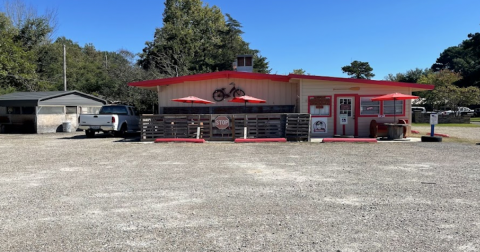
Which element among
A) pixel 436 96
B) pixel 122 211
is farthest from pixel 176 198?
pixel 436 96

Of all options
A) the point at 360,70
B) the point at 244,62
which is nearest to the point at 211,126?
the point at 244,62

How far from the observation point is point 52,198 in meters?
5.11

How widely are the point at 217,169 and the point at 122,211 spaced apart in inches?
127

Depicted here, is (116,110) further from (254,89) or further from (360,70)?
(360,70)

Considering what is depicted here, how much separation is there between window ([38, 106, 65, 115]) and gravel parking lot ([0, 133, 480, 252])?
1319cm

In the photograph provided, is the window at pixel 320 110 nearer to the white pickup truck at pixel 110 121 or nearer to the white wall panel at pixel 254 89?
the white wall panel at pixel 254 89

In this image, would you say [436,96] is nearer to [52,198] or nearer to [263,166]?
[263,166]

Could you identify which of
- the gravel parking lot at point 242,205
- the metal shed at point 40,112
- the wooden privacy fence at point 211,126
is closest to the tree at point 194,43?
the metal shed at point 40,112

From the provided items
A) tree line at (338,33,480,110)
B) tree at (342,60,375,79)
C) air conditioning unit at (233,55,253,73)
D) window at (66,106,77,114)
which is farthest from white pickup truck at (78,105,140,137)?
tree at (342,60,375,79)

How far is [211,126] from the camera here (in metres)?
14.1

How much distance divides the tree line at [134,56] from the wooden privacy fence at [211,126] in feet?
38.3

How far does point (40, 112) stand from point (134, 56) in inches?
1111

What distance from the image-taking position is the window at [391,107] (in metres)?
15.2

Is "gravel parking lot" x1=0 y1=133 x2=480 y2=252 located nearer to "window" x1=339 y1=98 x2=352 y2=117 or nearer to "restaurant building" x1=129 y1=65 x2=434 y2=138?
"restaurant building" x1=129 y1=65 x2=434 y2=138
